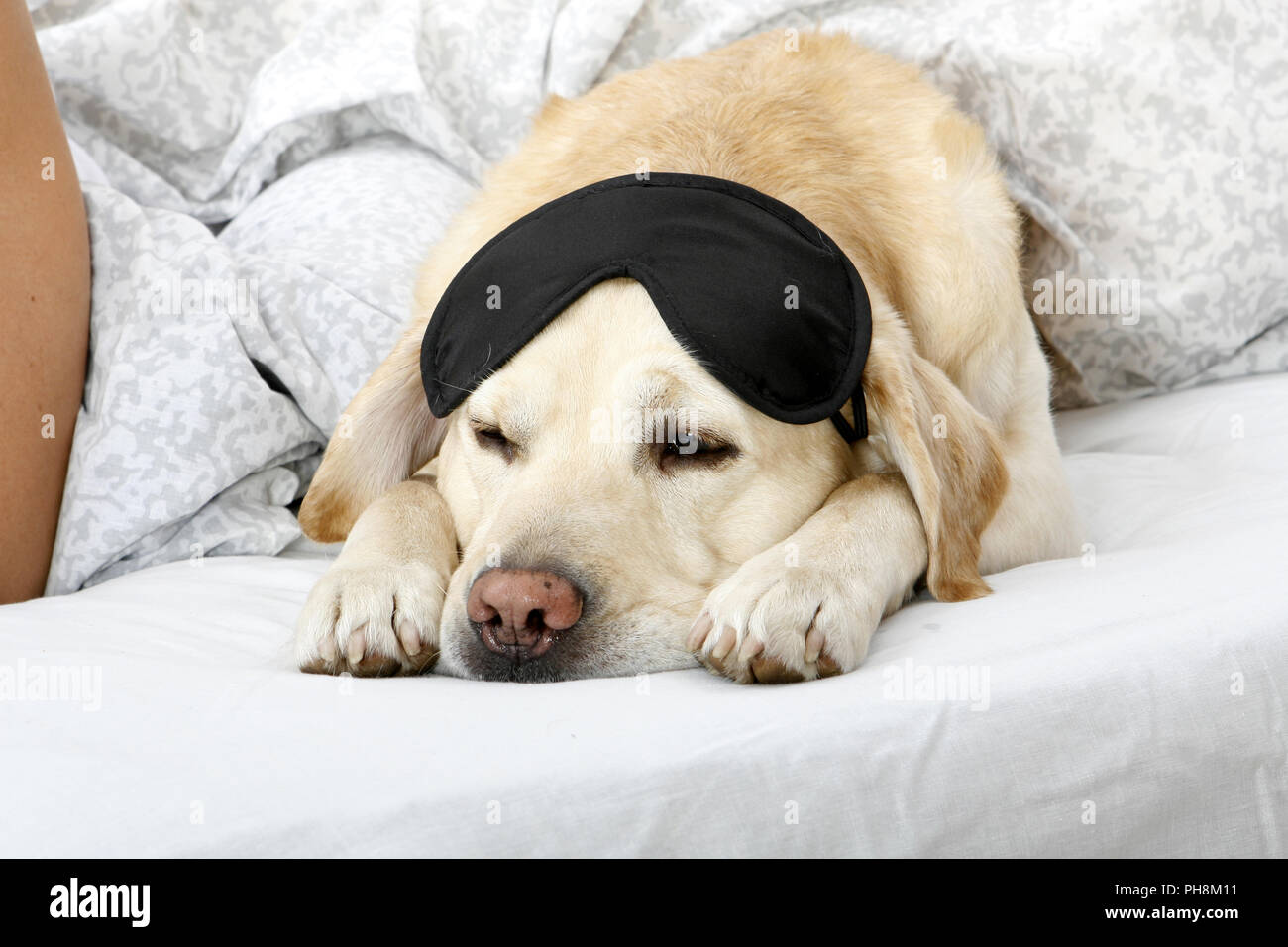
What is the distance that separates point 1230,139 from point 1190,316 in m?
0.46

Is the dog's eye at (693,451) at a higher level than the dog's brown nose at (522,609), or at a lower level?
higher

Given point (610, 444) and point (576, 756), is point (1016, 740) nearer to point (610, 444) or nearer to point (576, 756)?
point (576, 756)

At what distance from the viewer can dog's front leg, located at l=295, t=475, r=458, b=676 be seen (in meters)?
1.67

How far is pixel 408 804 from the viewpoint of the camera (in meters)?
1.20

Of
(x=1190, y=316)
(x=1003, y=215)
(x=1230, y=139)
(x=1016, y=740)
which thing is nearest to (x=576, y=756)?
(x=1016, y=740)

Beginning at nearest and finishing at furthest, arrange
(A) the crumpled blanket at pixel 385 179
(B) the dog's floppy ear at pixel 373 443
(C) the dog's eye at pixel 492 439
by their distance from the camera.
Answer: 1. (C) the dog's eye at pixel 492 439
2. (B) the dog's floppy ear at pixel 373 443
3. (A) the crumpled blanket at pixel 385 179

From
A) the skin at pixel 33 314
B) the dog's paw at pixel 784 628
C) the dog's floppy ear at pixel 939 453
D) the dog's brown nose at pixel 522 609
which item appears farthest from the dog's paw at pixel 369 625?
the skin at pixel 33 314

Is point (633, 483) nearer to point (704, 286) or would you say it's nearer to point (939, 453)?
point (704, 286)

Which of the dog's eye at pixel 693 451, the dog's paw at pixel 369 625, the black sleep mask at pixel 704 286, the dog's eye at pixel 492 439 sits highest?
the black sleep mask at pixel 704 286

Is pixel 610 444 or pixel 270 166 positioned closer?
pixel 610 444

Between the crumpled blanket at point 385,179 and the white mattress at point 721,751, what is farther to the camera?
the crumpled blanket at point 385,179

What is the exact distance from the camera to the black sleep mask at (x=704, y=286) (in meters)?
1.78

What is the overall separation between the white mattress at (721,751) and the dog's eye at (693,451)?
1.34 ft

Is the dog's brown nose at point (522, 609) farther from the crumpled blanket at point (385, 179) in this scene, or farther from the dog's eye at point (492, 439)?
the crumpled blanket at point (385, 179)
